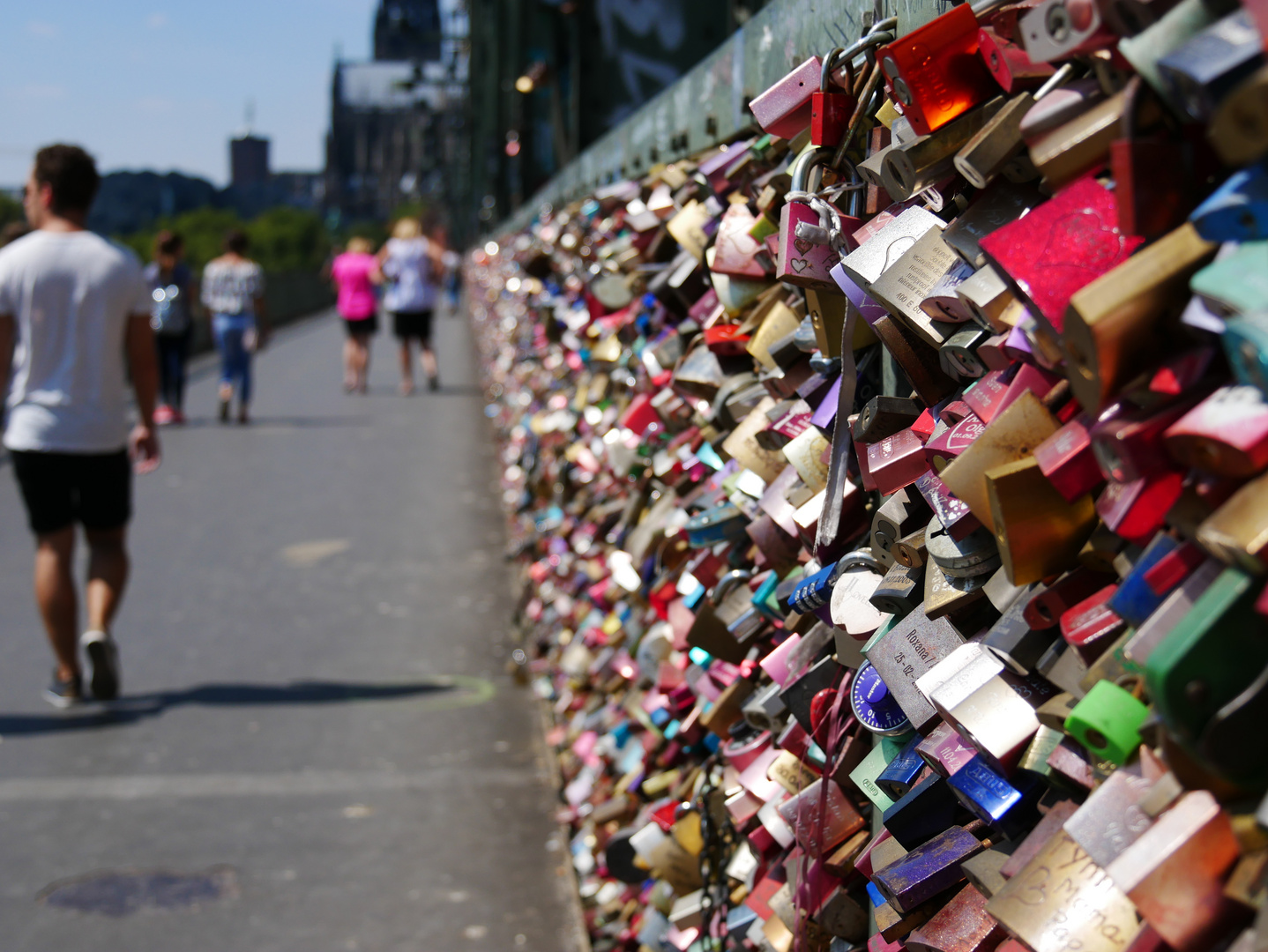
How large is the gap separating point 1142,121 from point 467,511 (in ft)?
27.9

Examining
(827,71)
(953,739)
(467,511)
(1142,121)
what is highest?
(827,71)

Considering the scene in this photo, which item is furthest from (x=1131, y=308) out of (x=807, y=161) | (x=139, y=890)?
(x=139, y=890)

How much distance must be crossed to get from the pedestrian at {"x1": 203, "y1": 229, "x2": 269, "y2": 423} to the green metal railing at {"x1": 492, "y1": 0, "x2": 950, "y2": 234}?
10.0 m

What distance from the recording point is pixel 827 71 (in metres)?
1.41

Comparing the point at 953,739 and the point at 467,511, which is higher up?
the point at 953,739

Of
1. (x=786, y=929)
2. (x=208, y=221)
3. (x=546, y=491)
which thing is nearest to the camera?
(x=786, y=929)

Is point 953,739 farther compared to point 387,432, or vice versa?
point 387,432

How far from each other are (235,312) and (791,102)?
40.5ft

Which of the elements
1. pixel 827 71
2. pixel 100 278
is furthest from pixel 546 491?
pixel 827 71

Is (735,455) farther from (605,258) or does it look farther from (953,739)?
(605,258)

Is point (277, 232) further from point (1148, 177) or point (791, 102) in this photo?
point (1148, 177)

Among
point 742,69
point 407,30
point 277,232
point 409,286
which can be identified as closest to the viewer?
point 742,69

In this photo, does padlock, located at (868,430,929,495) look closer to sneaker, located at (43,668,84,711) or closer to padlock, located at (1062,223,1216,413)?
padlock, located at (1062,223,1216,413)

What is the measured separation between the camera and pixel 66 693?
17.2 feet
